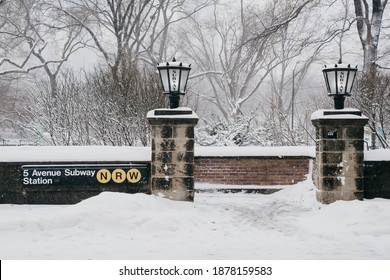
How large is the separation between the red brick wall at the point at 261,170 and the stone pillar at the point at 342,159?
2.79 m

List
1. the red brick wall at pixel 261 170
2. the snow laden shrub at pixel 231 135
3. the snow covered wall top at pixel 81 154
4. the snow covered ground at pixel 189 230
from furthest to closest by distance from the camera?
the snow laden shrub at pixel 231 135
the red brick wall at pixel 261 170
the snow covered wall top at pixel 81 154
the snow covered ground at pixel 189 230

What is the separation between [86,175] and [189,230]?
3096 mm

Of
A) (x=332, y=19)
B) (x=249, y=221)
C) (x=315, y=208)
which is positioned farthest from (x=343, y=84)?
(x=332, y=19)

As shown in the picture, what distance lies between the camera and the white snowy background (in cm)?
641

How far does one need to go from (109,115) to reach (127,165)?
564 centimetres

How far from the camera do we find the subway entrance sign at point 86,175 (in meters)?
9.62

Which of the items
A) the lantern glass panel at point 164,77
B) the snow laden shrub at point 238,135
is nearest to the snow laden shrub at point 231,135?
the snow laden shrub at point 238,135

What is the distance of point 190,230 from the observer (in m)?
7.65

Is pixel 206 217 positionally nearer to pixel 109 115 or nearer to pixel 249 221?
pixel 249 221

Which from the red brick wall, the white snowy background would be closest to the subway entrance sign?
the white snowy background

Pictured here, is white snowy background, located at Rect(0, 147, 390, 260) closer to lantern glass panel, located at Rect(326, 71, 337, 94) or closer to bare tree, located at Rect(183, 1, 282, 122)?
lantern glass panel, located at Rect(326, 71, 337, 94)

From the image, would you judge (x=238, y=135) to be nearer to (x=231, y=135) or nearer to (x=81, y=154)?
(x=231, y=135)

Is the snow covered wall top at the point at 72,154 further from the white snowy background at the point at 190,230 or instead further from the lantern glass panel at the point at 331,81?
the lantern glass panel at the point at 331,81

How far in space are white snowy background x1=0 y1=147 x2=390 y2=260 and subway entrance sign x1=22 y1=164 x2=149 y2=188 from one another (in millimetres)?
509
